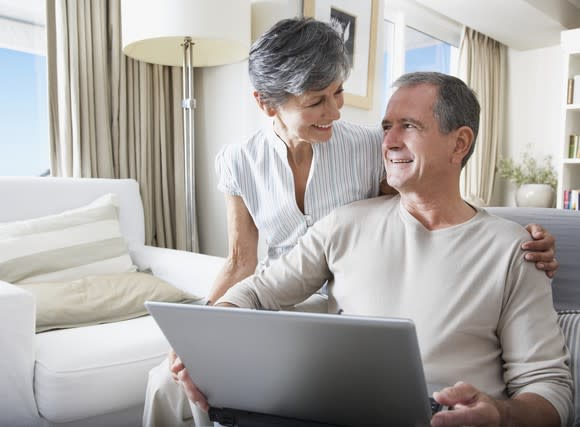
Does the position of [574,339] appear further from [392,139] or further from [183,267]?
[183,267]

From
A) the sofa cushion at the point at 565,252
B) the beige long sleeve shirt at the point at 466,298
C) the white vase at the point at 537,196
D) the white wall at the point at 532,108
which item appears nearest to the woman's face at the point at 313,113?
the beige long sleeve shirt at the point at 466,298

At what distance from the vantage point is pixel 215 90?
2.79 m

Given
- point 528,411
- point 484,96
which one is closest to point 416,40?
point 484,96

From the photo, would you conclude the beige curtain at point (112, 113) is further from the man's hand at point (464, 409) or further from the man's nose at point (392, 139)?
the man's hand at point (464, 409)

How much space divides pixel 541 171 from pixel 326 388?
485 cm

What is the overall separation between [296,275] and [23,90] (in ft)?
6.57

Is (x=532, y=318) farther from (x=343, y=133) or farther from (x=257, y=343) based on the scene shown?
(x=343, y=133)

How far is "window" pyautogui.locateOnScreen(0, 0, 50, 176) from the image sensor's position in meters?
2.57

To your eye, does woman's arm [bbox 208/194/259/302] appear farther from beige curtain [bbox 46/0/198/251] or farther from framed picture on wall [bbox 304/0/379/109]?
framed picture on wall [bbox 304/0/379/109]

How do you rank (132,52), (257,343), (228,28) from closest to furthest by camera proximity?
(257,343), (228,28), (132,52)

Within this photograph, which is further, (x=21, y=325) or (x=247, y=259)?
(x=247, y=259)

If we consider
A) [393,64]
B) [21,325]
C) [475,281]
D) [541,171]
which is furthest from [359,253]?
[541,171]

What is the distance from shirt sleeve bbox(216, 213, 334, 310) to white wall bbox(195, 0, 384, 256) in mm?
1316

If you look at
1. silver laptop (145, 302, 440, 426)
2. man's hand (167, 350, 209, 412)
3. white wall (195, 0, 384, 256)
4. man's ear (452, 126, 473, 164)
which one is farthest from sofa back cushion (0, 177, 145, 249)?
man's ear (452, 126, 473, 164)
